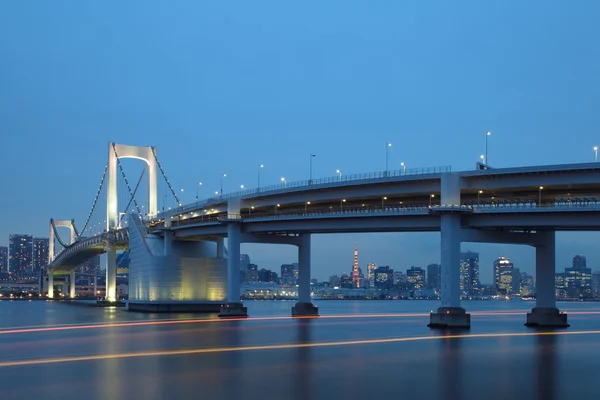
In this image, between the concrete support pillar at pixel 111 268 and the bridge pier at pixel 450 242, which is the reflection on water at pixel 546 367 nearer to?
the bridge pier at pixel 450 242

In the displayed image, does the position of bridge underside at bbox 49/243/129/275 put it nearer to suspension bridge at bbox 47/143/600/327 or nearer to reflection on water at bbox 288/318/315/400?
suspension bridge at bbox 47/143/600/327

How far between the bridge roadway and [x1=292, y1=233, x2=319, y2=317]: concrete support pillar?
138 inches

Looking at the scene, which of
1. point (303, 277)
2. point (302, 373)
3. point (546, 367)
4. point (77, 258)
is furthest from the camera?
point (77, 258)

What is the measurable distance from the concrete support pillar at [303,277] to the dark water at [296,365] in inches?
966

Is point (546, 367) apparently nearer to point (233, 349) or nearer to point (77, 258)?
point (233, 349)

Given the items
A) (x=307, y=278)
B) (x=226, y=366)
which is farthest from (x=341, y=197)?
(x=226, y=366)

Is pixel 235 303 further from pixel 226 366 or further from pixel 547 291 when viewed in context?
pixel 226 366

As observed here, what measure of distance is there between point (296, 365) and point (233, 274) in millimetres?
44798

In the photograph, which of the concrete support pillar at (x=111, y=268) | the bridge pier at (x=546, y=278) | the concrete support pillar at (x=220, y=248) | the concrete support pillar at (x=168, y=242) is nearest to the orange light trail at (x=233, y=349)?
the bridge pier at (x=546, y=278)

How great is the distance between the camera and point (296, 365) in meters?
36.4

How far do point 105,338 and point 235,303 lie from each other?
27.8 m

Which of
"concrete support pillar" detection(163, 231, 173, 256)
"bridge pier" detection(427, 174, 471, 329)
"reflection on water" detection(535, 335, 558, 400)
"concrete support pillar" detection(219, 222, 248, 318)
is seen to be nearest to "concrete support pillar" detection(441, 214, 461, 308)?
"bridge pier" detection(427, 174, 471, 329)

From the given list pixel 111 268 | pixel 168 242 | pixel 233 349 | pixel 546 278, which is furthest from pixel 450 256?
pixel 111 268

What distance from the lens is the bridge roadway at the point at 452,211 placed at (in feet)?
178
